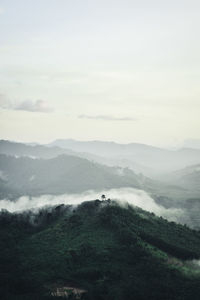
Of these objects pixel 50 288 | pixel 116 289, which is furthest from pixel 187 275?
pixel 50 288

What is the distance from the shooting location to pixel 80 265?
157m

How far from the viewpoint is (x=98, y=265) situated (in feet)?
513

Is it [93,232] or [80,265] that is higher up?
[93,232]

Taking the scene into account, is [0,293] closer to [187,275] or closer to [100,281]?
[100,281]

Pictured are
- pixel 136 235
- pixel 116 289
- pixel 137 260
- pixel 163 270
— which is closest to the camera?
pixel 116 289

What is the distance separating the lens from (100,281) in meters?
142

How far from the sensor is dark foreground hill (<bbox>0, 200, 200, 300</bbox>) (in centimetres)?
13400

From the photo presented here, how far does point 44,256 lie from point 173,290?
6359cm

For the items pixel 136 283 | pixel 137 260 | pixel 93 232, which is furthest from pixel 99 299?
pixel 93 232

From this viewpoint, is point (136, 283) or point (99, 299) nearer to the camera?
point (99, 299)

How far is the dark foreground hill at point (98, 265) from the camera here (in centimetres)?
13400

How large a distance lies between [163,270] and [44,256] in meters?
56.9

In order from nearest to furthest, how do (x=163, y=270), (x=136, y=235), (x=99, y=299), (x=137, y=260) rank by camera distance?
(x=99, y=299) < (x=163, y=270) < (x=137, y=260) < (x=136, y=235)

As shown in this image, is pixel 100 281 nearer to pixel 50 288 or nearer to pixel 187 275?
pixel 50 288
